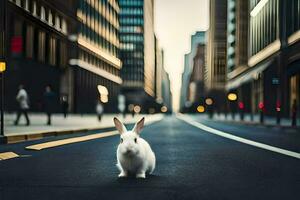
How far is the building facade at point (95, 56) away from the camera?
191 feet

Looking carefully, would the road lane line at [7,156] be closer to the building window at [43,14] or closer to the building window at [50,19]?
the building window at [43,14]

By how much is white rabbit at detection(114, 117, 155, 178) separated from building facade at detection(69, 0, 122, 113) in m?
45.8

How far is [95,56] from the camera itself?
218ft

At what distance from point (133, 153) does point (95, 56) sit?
62.0 metres

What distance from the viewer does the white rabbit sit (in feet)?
17.5

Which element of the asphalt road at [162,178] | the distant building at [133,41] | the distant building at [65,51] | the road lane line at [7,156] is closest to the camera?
the asphalt road at [162,178]

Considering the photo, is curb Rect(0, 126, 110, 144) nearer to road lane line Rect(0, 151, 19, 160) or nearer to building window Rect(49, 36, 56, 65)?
road lane line Rect(0, 151, 19, 160)

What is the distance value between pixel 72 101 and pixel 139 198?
5353cm

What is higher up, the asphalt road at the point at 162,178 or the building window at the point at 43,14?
the building window at the point at 43,14

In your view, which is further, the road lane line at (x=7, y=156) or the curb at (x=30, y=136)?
the curb at (x=30, y=136)

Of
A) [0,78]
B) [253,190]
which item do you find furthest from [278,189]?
[0,78]

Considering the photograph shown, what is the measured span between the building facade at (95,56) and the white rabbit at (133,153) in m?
45.8

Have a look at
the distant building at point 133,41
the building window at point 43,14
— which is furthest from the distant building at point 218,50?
the building window at point 43,14

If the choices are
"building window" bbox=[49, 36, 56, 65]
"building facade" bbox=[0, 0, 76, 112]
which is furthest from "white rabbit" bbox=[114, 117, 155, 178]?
"building window" bbox=[49, 36, 56, 65]
